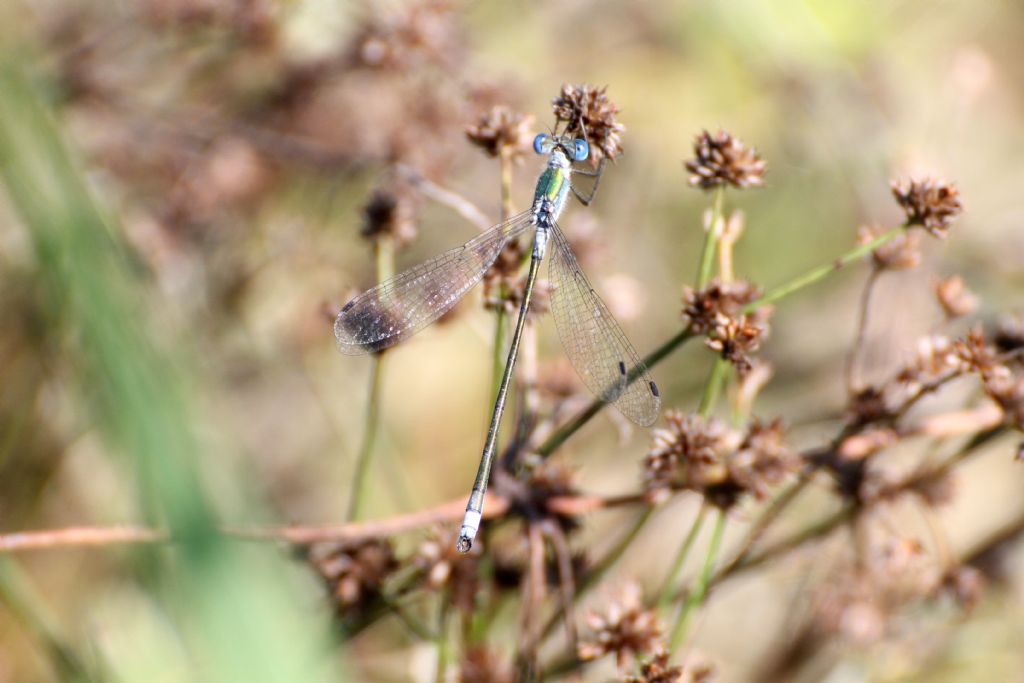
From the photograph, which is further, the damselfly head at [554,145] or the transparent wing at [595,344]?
the damselfly head at [554,145]

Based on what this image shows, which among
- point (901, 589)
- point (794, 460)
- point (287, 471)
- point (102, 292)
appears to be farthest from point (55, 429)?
point (901, 589)

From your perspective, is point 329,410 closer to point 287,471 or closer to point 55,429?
point 287,471

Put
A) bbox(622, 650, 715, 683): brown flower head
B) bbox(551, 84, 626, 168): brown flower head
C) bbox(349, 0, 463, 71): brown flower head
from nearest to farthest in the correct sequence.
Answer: bbox(622, 650, 715, 683): brown flower head
bbox(551, 84, 626, 168): brown flower head
bbox(349, 0, 463, 71): brown flower head

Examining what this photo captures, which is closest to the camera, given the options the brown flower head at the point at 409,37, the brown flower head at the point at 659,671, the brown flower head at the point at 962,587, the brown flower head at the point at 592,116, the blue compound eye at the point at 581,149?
the brown flower head at the point at 659,671

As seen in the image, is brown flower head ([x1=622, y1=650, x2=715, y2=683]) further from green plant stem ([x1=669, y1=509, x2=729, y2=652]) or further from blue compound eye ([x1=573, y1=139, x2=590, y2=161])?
blue compound eye ([x1=573, y1=139, x2=590, y2=161])

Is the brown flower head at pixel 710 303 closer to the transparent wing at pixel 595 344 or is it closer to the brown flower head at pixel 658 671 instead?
the transparent wing at pixel 595 344

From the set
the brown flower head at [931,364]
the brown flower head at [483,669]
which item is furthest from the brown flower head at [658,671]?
the brown flower head at [931,364]

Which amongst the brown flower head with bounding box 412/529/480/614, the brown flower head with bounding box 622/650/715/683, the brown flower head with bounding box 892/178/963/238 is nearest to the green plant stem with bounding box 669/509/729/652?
the brown flower head with bounding box 622/650/715/683
